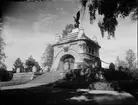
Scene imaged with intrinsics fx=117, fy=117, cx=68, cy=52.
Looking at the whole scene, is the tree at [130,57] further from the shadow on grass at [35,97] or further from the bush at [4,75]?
the shadow on grass at [35,97]

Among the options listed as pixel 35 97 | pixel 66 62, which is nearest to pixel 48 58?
pixel 66 62

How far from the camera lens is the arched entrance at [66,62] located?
25127 millimetres

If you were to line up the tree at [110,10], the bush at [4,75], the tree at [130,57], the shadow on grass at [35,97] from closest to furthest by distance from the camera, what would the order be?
the shadow on grass at [35,97]
the tree at [110,10]
the bush at [4,75]
the tree at [130,57]

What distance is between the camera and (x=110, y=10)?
24.2 feet

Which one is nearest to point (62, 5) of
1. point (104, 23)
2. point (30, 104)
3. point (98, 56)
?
point (104, 23)

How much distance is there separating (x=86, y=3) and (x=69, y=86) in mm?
8379

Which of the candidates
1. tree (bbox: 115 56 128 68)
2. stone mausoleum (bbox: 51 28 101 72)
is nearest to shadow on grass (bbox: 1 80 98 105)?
stone mausoleum (bbox: 51 28 101 72)

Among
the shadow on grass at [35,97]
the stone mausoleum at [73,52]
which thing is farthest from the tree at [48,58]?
the shadow on grass at [35,97]

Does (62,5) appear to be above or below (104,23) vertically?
above

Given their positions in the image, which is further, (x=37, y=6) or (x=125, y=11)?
(x=37, y=6)

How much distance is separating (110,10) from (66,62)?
19.2 metres

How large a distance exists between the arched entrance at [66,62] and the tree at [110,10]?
17118 millimetres

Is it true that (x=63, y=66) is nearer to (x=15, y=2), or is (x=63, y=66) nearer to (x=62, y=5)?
(x=62, y=5)

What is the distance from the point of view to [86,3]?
7910 millimetres
